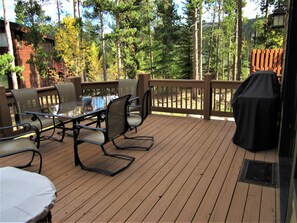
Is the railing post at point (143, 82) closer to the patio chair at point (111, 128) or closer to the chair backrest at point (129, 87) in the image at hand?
the chair backrest at point (129, 87)

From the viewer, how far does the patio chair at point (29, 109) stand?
389cm

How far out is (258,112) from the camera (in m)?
3.50

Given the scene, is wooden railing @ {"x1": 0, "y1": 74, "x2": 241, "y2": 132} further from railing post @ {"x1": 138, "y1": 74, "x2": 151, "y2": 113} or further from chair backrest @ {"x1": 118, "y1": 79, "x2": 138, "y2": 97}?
chair backrest @ {"x1": 118, "y1": 79, "x2": 138, "y2": 97}

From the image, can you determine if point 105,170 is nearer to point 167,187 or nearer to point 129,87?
point 167,187

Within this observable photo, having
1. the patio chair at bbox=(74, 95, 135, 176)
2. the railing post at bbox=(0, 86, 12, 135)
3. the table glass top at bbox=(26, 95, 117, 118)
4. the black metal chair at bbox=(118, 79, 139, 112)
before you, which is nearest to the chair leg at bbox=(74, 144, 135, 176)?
the patio chair at bbox=(74, 95, 135, 176)

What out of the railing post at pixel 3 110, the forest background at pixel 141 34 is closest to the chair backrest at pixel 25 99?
the railing post at pixel 3 110

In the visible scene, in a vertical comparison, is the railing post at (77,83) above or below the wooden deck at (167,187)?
above

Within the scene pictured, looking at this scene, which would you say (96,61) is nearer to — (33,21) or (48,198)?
(33,21)

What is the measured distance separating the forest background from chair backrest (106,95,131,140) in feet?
35.4

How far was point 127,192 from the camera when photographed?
261 cm

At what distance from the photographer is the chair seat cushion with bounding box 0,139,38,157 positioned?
2754 mm

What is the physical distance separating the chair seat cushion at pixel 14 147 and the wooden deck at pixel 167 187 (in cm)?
46

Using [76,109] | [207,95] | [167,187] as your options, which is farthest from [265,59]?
[167,187]

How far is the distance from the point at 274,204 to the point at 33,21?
13.2 meters
